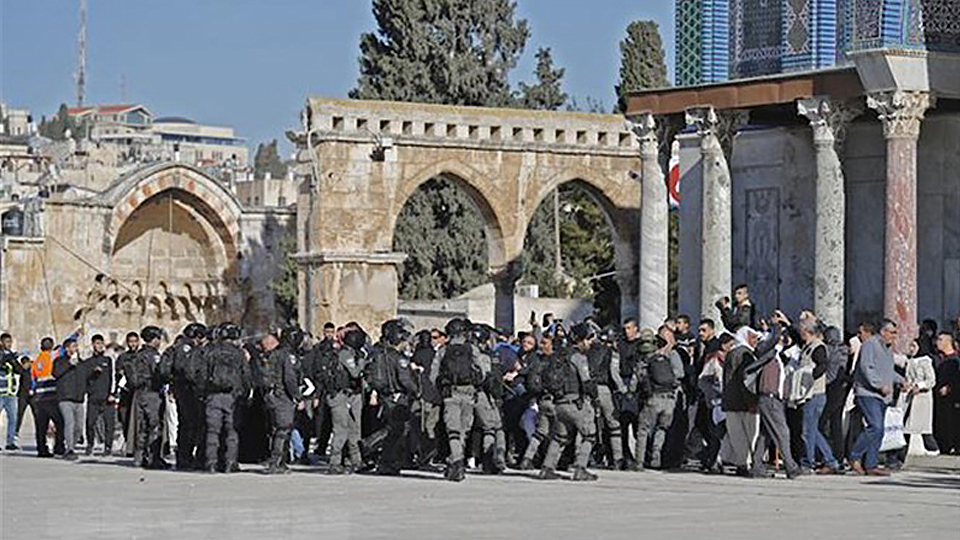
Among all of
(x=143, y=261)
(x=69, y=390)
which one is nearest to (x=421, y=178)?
(x=69, y=390)

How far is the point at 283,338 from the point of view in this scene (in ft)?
72.0

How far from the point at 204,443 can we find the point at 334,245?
15.9 metres

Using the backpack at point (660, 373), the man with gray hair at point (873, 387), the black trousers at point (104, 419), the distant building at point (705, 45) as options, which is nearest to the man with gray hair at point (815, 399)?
the man with gray hair at point (873, 387)

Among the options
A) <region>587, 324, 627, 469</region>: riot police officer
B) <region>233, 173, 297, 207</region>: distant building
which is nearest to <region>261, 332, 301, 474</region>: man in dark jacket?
<region>587, 324, 627, 469</region>: riot police officer

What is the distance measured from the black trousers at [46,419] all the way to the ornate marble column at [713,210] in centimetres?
802

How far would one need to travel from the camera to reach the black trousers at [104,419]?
24.5m

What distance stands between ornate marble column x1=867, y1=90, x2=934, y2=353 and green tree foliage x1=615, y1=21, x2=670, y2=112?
24450mm

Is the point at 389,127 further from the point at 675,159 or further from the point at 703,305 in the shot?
the point at 703,305

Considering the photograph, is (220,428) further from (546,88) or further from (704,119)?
(546,88)

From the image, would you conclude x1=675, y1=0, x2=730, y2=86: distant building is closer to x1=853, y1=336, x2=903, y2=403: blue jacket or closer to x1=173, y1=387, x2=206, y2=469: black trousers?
x1=853, y1=336, x2=903, y2=403: blue jacket

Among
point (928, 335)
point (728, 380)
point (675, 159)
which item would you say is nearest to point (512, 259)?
point (675, 159)

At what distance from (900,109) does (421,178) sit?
50.8ft

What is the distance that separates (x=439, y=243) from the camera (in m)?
50.5

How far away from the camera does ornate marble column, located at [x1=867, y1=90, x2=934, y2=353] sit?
24000 mm
